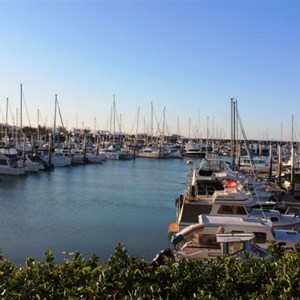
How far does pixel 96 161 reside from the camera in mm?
91375

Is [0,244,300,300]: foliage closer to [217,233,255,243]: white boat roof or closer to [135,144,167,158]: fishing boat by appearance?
[217,233,255,243]: white boat roof

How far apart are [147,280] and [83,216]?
1090 inches

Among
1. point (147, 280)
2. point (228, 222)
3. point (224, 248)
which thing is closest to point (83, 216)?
point (228, 222)

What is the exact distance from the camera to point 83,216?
33.7 metres

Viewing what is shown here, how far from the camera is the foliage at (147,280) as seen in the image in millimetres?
5989

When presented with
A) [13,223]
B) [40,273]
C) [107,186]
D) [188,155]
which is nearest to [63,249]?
[13,223]

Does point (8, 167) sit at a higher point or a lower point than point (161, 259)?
lower

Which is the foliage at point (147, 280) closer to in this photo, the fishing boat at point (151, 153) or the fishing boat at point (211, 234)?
the fishing boat at point (211, 234)

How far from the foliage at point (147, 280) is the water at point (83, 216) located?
536 inches

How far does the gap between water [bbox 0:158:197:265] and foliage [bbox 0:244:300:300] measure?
13609 millimetres

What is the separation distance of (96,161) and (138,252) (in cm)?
6942

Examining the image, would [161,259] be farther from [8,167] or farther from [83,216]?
[8,167]

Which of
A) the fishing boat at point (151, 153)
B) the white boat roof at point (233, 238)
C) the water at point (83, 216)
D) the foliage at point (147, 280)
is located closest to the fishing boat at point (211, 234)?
the white boat roof at point (233, 238)

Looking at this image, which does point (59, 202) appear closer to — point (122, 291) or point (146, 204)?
point (146, 204)
